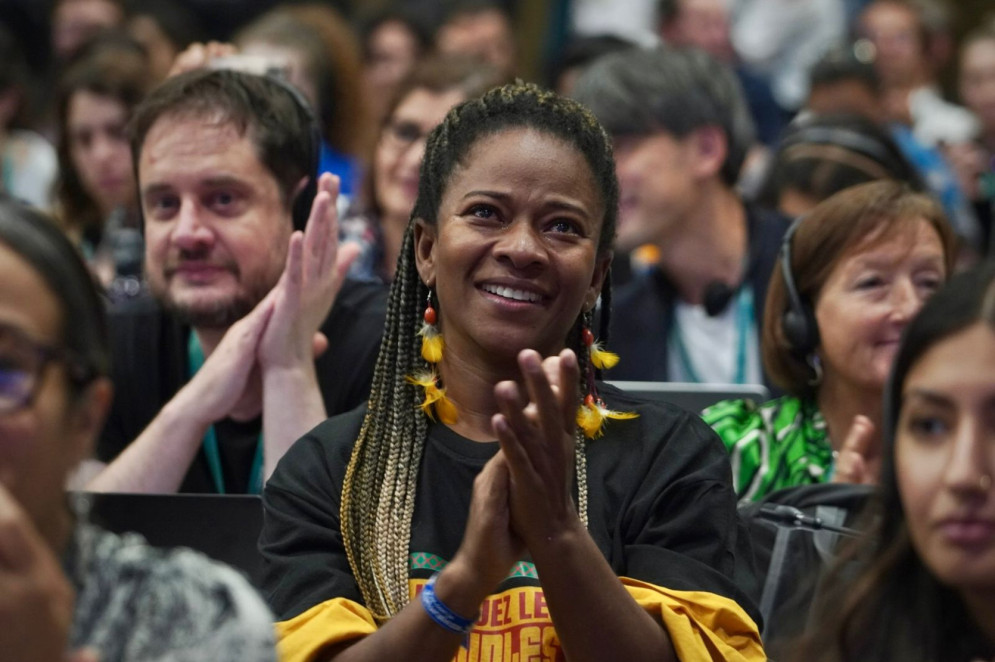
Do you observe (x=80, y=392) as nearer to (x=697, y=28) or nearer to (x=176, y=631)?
Answer: (x=176, y=631)

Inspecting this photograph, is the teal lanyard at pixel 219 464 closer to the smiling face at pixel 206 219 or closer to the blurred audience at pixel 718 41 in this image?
the smiling face at pixel 206 219

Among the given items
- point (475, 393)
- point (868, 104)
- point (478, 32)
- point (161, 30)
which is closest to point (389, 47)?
point (478, 32)

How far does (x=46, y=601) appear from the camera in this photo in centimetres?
150

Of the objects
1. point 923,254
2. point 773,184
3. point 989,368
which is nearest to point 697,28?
point 773,184

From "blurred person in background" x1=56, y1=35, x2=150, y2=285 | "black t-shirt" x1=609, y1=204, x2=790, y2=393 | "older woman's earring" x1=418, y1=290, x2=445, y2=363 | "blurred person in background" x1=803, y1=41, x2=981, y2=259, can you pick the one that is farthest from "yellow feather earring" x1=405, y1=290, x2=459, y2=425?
"blurred person in background" x1=803, y1=41, x2=981, y2=259

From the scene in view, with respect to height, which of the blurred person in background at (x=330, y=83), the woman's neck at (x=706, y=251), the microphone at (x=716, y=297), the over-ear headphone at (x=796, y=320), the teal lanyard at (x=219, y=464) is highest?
the blurred person in background at (x=330, y=83)

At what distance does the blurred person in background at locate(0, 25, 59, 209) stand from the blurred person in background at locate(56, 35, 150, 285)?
3.16ft

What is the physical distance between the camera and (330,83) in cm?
566

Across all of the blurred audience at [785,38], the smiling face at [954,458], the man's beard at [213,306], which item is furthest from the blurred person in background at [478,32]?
the smiling face at [954,458]

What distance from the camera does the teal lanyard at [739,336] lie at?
428 cm

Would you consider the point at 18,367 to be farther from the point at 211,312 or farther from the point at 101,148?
the point at 101,148

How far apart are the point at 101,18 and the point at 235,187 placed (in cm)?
453

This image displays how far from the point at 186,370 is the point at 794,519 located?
142 cm

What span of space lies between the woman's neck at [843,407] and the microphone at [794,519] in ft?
1.58
